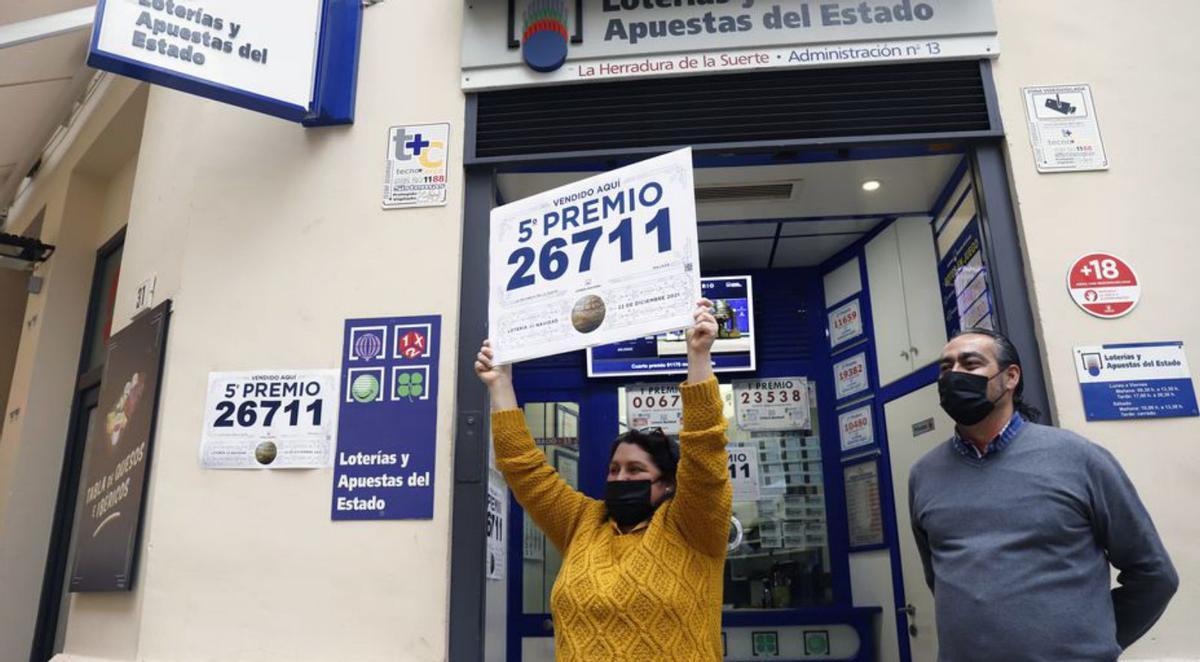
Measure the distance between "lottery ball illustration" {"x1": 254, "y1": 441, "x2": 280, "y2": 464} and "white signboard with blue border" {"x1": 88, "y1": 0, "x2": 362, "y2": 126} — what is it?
1.28m

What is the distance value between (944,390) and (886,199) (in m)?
1.68

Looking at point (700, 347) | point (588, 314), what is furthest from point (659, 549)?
point (588, 314)

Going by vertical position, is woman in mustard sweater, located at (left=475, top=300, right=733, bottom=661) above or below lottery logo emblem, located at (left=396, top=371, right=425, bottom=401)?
below

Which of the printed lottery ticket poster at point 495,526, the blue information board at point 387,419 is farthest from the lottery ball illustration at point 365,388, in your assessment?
the printed lottery ticket poster at point 495,526

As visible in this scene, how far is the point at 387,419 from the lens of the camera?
9.66 ft

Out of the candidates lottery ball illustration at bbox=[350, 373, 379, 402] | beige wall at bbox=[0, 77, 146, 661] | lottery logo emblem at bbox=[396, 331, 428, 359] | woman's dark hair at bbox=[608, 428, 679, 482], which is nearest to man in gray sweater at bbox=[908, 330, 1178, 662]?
woman's dark hair at bbox=[608, 428, 679, 482]

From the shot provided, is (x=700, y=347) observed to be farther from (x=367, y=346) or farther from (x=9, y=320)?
(x=9, y=320)

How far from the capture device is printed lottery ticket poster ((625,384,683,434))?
419 cm

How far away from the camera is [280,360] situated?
10.1 ft

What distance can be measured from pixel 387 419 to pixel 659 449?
1.18 meters

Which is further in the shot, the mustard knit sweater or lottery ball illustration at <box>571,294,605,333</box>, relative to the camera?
lottery ball illustration at <box>571,294,605,333</box>

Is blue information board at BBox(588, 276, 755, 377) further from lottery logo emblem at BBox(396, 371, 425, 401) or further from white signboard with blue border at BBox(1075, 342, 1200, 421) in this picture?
white signboard with blue border at BBox(1075, 342, 1200, 421)

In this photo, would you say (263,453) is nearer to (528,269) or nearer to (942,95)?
(528,269)

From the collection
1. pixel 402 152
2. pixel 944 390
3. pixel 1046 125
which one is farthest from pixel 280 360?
pixel 1046 125
